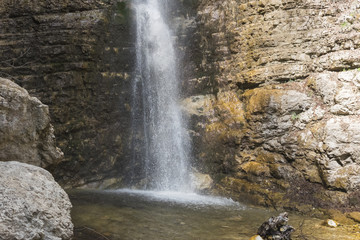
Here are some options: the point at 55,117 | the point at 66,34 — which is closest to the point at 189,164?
the point at 55,117

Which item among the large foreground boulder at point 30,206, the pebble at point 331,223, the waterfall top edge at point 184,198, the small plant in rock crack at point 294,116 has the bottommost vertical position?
the waterfall top edge at point 184,198

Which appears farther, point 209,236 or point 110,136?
point 110,136

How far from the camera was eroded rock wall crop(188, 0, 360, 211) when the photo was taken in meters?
6.36

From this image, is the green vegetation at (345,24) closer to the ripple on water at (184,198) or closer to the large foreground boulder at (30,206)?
the ripple on water at (184,198)

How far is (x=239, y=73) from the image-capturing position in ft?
27.6

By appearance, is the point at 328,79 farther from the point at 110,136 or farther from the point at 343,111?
the point at 110,136

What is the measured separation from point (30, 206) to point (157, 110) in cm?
693

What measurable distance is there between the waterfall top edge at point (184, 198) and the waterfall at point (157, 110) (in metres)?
0.51

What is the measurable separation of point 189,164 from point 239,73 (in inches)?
114

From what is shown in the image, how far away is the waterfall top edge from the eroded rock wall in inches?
18.8

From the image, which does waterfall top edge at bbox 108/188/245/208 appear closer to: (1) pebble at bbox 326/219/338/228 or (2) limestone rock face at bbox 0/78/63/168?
(1) pebble at bbox 326/219/338/228

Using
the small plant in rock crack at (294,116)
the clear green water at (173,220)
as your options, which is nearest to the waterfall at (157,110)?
the clear green water at (173,220)

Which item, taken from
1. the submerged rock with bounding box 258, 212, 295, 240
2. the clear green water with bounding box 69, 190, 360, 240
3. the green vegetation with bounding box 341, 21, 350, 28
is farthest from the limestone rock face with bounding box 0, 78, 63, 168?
the green vegetation with bounding box 341, 21, 350, 28

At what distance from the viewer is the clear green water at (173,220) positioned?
14.9ft
